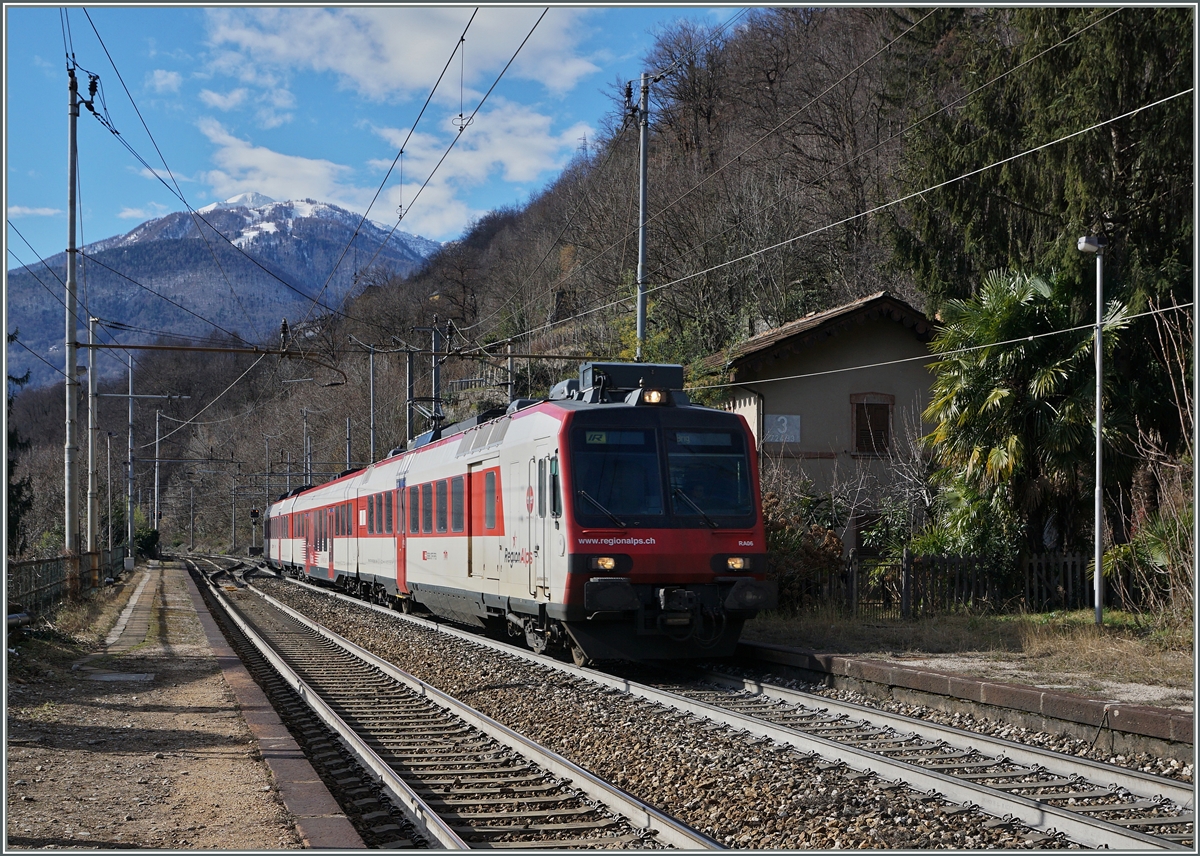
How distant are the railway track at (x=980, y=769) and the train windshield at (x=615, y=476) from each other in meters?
2.19

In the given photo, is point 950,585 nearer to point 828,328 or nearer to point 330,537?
point 828,328

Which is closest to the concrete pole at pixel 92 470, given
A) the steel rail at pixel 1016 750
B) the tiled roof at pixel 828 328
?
the tiled roof at pixel 828 328

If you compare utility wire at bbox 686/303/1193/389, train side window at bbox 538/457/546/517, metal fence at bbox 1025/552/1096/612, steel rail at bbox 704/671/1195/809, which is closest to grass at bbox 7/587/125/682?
train side window at bbox 538/457/546/517

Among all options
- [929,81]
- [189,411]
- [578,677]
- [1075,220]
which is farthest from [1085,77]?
[189,411]

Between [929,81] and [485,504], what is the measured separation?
705 inches

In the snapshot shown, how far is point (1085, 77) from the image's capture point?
64.2ft

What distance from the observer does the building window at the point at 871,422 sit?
26.5m

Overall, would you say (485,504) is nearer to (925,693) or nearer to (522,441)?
(522,441)

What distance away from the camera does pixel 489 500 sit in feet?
51.6

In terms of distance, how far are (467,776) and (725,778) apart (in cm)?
192

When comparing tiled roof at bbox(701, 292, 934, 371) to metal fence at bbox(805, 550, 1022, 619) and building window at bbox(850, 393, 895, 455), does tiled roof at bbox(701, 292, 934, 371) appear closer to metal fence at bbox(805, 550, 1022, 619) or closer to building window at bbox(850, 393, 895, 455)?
building window at bbox(850, 393, 895, 455)

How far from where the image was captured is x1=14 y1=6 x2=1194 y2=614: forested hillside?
61.8 ft

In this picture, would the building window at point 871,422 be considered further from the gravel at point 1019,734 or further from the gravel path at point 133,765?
Answer: the gravel path at point 133,765

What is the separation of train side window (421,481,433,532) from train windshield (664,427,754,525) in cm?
764
